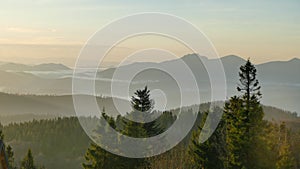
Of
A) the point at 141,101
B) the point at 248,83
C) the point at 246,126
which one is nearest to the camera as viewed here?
the point at 246,126

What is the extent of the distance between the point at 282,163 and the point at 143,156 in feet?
39.9

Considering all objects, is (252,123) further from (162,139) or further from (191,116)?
(191,116)

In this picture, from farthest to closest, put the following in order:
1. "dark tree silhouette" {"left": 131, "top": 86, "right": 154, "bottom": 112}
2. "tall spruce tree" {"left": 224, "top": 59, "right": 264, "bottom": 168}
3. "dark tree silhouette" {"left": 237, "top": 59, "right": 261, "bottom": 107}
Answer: "dark tree silhouette" {"left": 131, "top": 86, "right": 154, "bottom": 112}, "dark tree silhouette" {"left": 237, "top": 59, "right": 261, "bottom": 107}, "tall spruce tree" {"left": 224, "top": 59, "right": 264, "bottom": 168}

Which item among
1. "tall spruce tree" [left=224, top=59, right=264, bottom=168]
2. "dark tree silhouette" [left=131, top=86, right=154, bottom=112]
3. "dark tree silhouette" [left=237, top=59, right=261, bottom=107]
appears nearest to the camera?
"tall spruce tree" [left=224, top=59, right=264, bottom=168]

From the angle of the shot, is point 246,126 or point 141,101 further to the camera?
point 141,101

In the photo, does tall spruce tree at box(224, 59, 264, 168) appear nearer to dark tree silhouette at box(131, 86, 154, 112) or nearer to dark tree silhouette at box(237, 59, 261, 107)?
dark tree silhouette at box(237, 59, 261, 107)

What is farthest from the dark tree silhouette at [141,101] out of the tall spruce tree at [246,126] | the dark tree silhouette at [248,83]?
the dark tree silhouette at [248,83]

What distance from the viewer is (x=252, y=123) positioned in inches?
1319

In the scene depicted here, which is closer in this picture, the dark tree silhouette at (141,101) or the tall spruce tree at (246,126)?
the tall spruce tree at (246,126)

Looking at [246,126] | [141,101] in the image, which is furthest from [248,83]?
[141,101]

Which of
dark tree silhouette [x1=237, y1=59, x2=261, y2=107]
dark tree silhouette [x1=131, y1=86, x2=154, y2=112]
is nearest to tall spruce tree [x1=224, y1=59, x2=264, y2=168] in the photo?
dark tree silhouette [x1=237, y1=59, x2=261, y2=107]

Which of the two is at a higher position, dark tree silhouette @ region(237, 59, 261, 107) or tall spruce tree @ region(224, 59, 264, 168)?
dark tree silhouette @ region(237, 59, 261, 107)

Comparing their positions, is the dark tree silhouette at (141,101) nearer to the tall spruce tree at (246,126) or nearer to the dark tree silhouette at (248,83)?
the tall spruce tree at (246,126)

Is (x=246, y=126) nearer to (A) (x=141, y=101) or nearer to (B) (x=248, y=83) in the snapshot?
(B) (x=248, y=83)
